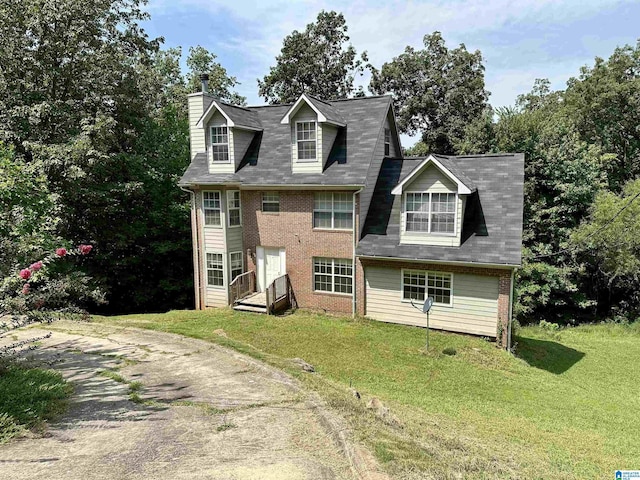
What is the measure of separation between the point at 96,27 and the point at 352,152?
45.7 ft

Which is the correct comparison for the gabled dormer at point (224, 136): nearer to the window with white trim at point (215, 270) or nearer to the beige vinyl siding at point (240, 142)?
the beige vinyl siding at point (240, 142)

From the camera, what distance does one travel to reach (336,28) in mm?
39812

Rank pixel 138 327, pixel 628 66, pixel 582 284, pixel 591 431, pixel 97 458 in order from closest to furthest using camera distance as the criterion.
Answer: pixel 97 458 → pixel 591 431 → pixel 138 327 → pixel 582 284 → pixel 628 66

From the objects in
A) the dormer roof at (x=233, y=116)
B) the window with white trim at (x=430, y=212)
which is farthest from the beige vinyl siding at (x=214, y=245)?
the window with white trim at (x=430, y=212)

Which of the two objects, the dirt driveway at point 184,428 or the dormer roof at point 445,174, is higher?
the dormer roof at point 445,174

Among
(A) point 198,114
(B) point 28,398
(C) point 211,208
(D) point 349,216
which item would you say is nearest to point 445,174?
(D) point 349,216

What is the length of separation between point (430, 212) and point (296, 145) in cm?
625

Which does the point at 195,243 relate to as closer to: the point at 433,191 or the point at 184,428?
the point at 433,191

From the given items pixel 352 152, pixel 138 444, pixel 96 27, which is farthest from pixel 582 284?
pixel 96 27

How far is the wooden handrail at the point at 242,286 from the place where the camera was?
60.8 ft

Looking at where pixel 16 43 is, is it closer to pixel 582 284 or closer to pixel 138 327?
pixel 138 327

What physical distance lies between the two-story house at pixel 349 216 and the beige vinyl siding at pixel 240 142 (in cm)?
6

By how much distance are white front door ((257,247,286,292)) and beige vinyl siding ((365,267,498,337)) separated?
410 centimetres

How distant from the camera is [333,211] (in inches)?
691
